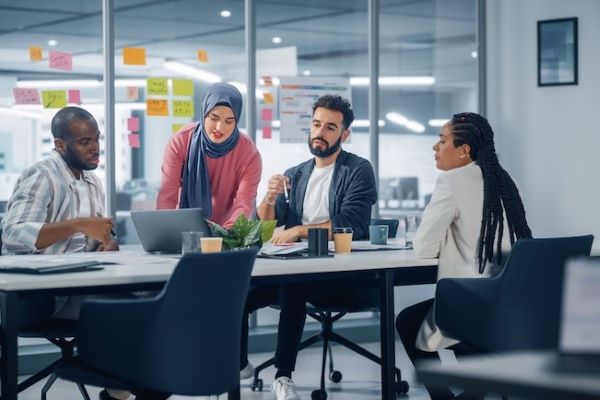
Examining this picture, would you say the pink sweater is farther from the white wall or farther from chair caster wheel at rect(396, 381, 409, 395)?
the white wall

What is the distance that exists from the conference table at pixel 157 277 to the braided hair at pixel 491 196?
209 mm

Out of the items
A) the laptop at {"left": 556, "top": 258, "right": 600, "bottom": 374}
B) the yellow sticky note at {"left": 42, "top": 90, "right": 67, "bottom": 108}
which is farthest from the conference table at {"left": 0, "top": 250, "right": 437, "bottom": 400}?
the yellow sticky note at {"left": 42, "top": 90, "right": 67, "bottom": 108}

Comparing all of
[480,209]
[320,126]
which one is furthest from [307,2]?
[480,209]

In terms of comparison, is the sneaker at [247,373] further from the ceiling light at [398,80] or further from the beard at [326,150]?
the ceiling light at [398,80]

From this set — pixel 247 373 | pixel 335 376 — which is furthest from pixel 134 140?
pixel 335 376

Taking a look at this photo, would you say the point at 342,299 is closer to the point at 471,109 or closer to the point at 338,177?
the point at 338,177

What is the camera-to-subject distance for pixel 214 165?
4641 mm

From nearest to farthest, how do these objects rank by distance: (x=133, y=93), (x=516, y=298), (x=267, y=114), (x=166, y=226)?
1. (x=516, y=298)
2. (x=166, y=226)
3. (x=133, y=93)
4. (x=267, y=114)

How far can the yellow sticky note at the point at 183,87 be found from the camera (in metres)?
5.69

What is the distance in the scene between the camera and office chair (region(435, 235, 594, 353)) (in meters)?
3.20

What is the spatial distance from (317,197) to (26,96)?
1.80 metres

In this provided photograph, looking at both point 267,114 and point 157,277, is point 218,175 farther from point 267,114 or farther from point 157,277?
point 157,277

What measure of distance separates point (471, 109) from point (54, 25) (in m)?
2.92

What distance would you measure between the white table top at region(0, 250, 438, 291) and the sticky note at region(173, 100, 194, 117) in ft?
6.63
